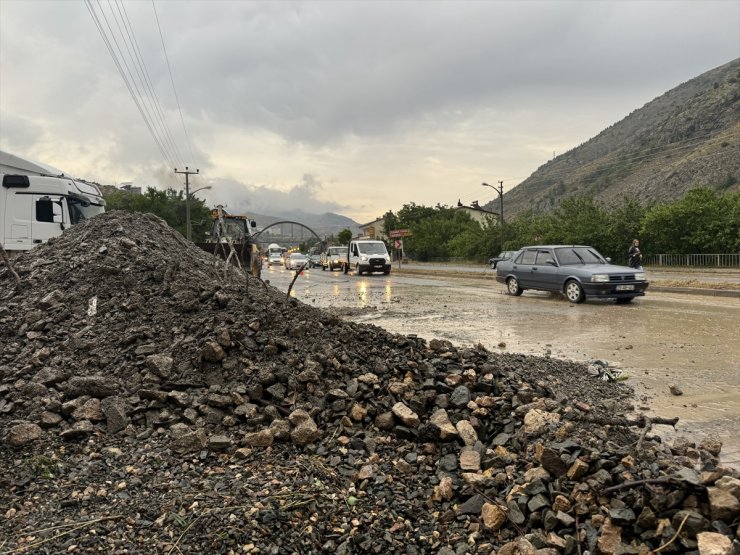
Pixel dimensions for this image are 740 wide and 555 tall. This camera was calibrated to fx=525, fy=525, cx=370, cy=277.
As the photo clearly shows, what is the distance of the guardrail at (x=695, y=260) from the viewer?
97.7 feet

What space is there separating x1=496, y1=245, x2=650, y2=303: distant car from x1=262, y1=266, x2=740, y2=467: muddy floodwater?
355mm

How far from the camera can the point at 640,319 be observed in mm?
10609

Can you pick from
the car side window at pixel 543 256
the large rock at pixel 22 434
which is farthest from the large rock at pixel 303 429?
the car side window at pixel 543 256

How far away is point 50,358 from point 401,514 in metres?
3.25

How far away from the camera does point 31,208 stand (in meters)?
14.8

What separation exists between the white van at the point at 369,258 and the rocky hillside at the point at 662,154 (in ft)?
145

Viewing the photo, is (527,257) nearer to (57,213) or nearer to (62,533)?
(57,213)

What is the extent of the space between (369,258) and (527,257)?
1573 cm

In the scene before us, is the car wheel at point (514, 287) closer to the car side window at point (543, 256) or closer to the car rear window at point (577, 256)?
the car side window at point (543, 256)

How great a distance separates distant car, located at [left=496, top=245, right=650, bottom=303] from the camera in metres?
13.3

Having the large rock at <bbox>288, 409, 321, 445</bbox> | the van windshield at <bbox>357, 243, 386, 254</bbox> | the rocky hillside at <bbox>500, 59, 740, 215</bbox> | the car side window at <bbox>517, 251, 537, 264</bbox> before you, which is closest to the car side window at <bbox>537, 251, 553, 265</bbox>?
the car side window at <bbox>517, 251, 537, 264</bbox>

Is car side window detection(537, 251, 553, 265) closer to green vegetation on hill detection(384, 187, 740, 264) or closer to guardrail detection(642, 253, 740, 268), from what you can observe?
guardrail detection(642, 253, 740, 268)

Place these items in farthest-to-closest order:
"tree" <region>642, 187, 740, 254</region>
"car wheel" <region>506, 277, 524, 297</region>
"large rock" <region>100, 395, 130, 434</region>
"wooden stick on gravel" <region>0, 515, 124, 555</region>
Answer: "tree" <region>642, 187, 740, 254</region>
"car wheel" <region>506, 277, 524, 297</region>
"large rock" <region>100, 395, 130, 434</region>
"wooden stick on gravel" <region>0, 515, 124, 555</region>

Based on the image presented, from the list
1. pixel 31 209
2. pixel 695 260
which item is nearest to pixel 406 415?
pixel 31 209
